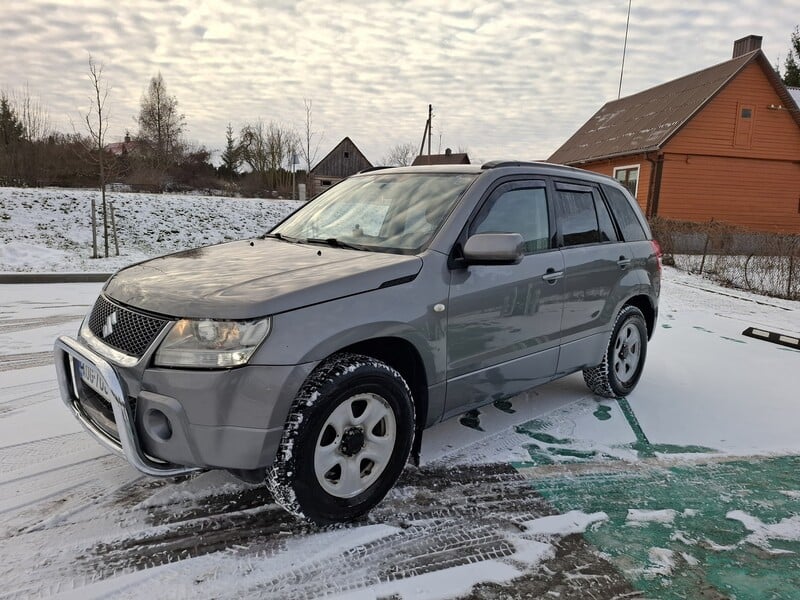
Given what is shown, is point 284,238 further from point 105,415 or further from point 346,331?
point 105,415

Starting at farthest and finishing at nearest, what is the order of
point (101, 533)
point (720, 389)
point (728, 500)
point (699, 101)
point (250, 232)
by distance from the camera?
point (699, 101)
point (250, 232)
point (720, 389)
point (728, 500)
point (101, 533)

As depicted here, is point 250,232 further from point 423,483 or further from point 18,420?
point 423,483

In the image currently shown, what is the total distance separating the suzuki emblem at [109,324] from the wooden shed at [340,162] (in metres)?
47.3

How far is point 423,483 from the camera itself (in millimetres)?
3273

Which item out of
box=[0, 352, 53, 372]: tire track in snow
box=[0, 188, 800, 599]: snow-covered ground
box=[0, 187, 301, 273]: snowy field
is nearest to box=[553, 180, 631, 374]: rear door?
box=[0, 188, 800, 599]: snow-covered ground

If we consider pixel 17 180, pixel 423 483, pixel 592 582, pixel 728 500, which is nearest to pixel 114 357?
pixel 423 483

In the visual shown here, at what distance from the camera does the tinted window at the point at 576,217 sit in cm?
408

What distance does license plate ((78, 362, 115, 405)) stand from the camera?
249 centimetres

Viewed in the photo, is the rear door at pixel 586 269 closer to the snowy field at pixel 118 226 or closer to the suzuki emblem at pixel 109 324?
the suzuki emblem at pixel 109 324

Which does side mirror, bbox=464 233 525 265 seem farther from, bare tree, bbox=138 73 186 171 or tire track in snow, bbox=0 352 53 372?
bare tree, bbox=138 73 186 171

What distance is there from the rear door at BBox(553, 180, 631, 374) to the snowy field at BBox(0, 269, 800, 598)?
621 millimetres

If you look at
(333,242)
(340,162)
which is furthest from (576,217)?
(340,162)

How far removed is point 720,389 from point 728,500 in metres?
2.32

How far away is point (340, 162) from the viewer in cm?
5097
